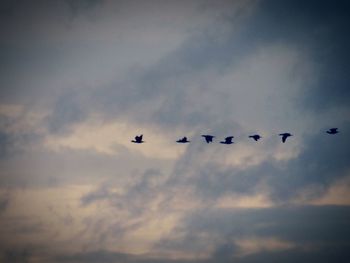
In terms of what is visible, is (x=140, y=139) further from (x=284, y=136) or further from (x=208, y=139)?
(x=284, y=136)

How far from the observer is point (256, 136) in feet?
310

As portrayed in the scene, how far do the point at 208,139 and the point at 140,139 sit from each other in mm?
15007

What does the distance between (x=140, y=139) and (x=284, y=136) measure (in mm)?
32523

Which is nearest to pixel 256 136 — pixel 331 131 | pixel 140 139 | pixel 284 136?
pixel 284 136

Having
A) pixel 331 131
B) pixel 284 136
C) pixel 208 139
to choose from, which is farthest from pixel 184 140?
pixel 331 131

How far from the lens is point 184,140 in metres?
94.1

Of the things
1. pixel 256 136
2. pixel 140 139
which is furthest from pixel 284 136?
pixel 140 139

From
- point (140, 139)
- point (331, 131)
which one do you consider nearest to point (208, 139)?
point (140, 139)

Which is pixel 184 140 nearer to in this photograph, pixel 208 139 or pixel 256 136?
pixel 208 139

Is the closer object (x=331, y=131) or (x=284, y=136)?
(x=331, y=131)

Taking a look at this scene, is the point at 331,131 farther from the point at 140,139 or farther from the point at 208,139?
the point at 140,139

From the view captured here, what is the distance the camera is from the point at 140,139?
95.9 m

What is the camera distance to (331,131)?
298 feet

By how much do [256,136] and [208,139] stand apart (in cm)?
1045
